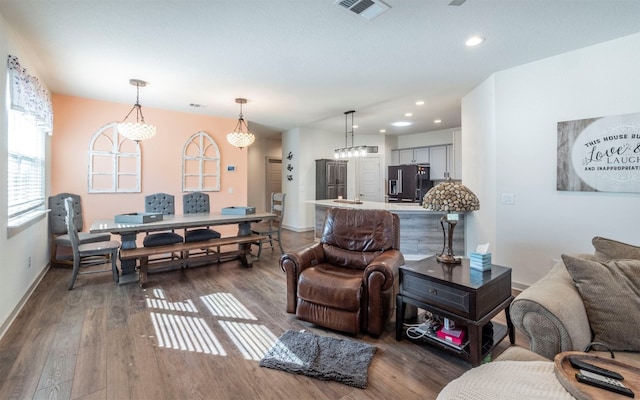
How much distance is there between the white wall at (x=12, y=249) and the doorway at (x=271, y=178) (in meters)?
5.99

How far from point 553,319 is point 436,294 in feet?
2.59

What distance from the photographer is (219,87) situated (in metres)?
4.18

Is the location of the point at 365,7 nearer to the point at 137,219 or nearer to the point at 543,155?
the point at 543,155

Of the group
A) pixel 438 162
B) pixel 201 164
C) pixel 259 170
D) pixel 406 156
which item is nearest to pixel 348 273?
pixel 201 164

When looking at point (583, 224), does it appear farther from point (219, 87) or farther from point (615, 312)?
point (219, 87)

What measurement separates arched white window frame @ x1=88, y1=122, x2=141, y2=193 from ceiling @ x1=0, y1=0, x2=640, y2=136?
648mm

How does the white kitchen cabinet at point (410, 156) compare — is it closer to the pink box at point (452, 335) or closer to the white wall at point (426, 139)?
the white wall at point (426, 139)

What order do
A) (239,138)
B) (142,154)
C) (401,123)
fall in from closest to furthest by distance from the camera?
(239,138)
(142,154)
(401,123)

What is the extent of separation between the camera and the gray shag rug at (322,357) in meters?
1.95

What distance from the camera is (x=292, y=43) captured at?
289cm

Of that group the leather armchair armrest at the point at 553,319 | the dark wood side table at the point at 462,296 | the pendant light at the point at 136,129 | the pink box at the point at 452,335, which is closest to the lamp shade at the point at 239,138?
the pendant light at the point at 136,129

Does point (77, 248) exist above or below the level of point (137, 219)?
below

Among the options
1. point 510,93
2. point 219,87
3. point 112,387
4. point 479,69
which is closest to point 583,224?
point 510,93

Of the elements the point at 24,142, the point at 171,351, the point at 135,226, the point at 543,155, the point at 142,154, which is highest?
the point at 142,154
